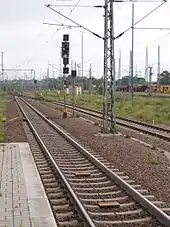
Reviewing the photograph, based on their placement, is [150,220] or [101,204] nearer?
[150,220]

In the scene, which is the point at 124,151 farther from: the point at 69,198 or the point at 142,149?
the point at 69,198

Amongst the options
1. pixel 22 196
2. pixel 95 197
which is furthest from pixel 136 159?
pixel 22 196

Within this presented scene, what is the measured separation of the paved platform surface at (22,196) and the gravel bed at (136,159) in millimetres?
A: 2359

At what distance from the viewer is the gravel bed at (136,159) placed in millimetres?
11141

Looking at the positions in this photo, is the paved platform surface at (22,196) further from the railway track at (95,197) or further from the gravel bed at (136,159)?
the gravel bed at (136,159)

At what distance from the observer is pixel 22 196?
9.57 metres

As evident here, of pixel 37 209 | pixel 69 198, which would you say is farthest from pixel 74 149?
pixel 37 209

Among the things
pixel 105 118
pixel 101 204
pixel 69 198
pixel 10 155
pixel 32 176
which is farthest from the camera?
pixel 105 118

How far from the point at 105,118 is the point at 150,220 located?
15367 mm

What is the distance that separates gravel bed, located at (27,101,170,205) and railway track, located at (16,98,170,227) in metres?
0.34

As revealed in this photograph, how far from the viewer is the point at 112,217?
823cm

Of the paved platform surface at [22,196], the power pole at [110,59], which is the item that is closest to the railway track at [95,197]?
the paved platform surface at [22,196]

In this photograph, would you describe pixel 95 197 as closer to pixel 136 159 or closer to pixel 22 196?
pixel 22 196

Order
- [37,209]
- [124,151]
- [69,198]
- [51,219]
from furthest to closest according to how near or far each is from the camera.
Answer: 1. [124,151]
2. [69,198]
3. [37,209]
4. [51,219]
